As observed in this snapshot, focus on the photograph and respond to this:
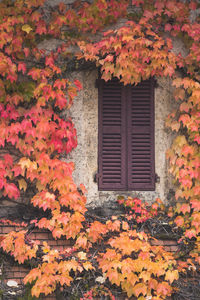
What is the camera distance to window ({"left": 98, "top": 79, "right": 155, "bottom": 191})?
24.7 feet

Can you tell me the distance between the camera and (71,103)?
7309 millimetres

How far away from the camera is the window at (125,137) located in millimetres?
7543

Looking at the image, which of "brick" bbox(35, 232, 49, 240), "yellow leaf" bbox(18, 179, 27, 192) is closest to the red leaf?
"yellow leaf" bbox(18, 179, 27, 192)

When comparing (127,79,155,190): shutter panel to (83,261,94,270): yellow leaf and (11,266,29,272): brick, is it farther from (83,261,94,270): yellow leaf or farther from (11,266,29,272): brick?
(11,266,29,272): brick

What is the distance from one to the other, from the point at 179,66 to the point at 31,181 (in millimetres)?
3005

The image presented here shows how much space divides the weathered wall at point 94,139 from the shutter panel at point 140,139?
0.33ft

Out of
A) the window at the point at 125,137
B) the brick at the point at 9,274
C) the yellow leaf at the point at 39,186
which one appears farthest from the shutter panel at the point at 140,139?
the brick at the point at 9,274

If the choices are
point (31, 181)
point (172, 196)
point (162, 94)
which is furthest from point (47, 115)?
point (172, 196)

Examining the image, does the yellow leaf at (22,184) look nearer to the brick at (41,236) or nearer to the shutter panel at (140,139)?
the brick at (41,236)

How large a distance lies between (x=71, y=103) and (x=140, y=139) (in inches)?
50.5

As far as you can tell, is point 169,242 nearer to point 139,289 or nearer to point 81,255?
point 139,289

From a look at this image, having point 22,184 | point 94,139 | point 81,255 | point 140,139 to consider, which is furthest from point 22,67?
point 81,255

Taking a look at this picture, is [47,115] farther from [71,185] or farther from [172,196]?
[172,196]

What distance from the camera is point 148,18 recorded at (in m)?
7.45
